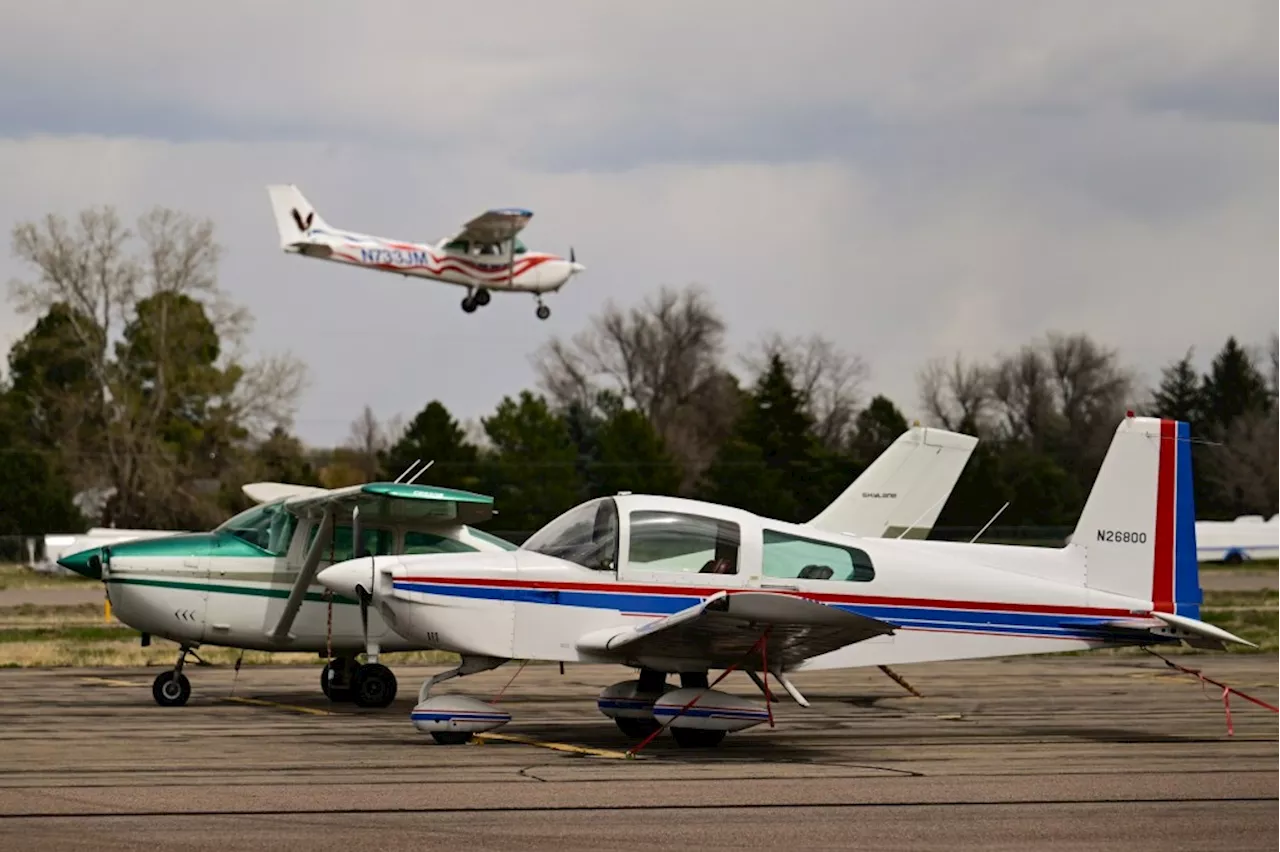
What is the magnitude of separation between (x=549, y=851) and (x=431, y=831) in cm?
79

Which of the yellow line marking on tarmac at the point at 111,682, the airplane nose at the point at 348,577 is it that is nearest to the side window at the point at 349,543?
the airplane nose at the point at 348,577

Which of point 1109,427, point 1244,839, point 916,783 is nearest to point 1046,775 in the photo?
point 916,783

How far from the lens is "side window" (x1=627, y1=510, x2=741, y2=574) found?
42.2ft

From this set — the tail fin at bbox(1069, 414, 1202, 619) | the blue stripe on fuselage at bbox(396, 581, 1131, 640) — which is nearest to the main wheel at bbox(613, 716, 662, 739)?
the blue stripe on fuselage at bbox(396, 581, 1131, 640)

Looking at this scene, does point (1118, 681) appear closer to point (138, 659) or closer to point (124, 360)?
point (138, 659)

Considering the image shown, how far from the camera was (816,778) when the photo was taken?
10641mm

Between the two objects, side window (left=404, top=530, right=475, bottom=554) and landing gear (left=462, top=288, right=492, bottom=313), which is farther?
landing gear (left=462, top=288, right=492, bottom=313)

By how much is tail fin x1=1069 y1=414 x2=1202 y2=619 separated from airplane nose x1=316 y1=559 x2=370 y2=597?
5.48 meters

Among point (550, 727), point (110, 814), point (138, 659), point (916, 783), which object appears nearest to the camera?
point (110, 814)

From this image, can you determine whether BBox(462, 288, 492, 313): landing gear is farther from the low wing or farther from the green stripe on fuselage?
the low wing

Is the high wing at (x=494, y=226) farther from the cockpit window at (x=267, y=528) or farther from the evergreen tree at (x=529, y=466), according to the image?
the cockpit window at (x=267, y=528)

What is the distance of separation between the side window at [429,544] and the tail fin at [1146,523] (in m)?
5.82

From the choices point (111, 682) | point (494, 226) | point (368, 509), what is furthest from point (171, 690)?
point (494, 226)

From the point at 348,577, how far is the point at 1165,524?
626 cm
